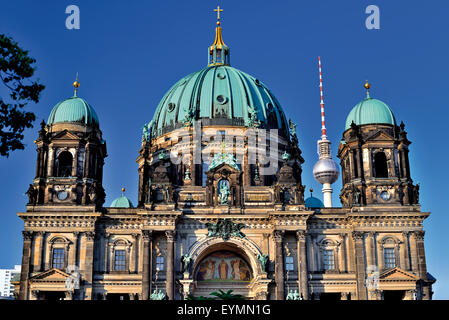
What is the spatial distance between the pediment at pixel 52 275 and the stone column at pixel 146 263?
6.40 metres

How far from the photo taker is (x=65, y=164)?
61438 mm

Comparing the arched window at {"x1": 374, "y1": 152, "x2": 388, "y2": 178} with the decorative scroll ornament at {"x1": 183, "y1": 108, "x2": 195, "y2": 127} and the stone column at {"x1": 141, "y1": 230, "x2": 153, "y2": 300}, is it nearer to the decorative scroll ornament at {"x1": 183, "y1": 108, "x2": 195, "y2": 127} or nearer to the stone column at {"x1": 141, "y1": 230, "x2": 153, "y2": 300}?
the decorative scroll ornament at {"x1": 183, "y1": 108, "x2": 195, "y2": 127}

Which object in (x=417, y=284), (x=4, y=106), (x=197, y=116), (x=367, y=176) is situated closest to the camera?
(x=4, y=106)

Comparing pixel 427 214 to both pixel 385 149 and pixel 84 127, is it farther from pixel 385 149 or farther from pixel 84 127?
pixel 84 127

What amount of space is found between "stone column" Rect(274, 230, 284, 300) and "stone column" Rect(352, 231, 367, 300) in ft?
21.6

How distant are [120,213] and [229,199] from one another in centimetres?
982

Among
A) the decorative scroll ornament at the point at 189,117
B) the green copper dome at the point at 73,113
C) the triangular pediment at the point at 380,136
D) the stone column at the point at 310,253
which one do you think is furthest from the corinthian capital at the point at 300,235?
the green copper dome at the point at 73,113

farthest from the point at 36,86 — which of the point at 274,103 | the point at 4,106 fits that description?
the point at 274,103

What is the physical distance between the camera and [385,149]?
60.8m

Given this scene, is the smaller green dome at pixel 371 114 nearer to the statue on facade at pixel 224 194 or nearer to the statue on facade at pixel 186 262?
the statue on facade at pixel 224 194

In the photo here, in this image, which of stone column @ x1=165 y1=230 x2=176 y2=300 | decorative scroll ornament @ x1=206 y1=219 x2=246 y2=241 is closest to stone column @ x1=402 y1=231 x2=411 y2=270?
decorative scroll ornament @ x1=206 y1=219 x2=246 y2=241

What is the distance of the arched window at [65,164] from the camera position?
60.3m

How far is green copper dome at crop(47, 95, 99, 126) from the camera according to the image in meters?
61.3

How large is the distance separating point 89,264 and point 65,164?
10.6 metres
